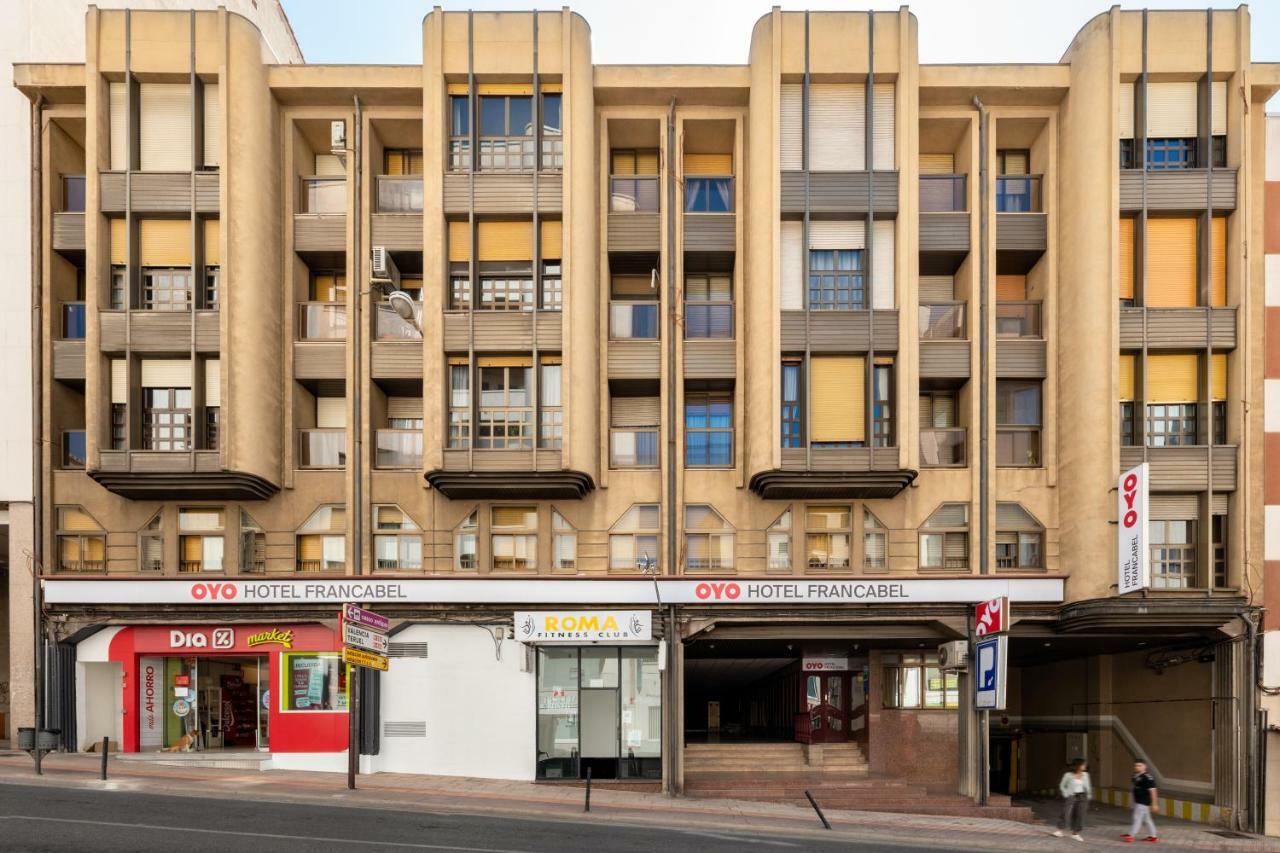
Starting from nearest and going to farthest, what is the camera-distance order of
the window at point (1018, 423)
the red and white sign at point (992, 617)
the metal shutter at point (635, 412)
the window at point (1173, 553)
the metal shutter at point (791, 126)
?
the red and white sign at point (992, 617) → the window at point (1173, 553) → the metal shutter at point (791, 126) → the window at point (1018, 423) → the metal shutter at point (635, 412)

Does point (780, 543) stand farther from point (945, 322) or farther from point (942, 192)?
point (942, 192)

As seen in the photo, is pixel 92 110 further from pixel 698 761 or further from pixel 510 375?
pixel 698 761

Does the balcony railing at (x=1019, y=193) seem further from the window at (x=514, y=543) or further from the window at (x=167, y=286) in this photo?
the window at (x=167, y=286)

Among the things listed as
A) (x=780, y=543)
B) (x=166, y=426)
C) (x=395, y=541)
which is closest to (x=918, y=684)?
(x=780, y=543)

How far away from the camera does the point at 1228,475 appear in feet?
71.9

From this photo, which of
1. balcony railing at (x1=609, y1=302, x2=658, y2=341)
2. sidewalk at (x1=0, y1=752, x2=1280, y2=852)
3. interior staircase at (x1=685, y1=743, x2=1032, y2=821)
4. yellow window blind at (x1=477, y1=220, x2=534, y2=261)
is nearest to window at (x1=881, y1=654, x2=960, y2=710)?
interior staircase at (x1=685, y1=743, x2=1032, y2=821)

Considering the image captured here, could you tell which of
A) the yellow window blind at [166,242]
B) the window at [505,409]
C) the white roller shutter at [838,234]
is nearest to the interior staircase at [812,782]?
the window at [505,409]

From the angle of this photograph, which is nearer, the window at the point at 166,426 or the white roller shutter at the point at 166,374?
the window at the point at 166,426

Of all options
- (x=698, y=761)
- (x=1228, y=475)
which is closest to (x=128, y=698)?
(x=698, y=761)

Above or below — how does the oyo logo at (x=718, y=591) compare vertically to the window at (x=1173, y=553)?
below

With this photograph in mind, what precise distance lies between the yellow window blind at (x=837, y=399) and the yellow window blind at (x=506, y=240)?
7.51m

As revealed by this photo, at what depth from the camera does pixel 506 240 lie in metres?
23.5

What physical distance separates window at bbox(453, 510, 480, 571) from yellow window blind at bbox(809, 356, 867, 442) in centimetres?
839

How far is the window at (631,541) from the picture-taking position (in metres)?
23.4
